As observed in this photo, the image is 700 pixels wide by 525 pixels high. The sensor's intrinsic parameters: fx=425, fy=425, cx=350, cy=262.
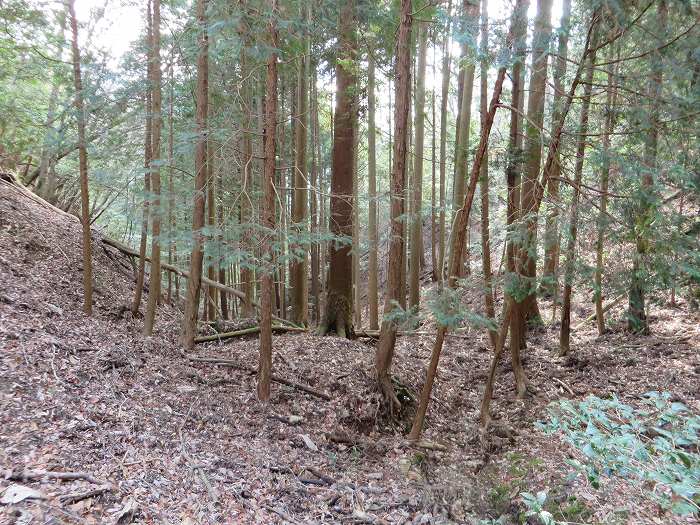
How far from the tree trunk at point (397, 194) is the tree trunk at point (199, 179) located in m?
2.74

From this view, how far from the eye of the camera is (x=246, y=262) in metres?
5.75

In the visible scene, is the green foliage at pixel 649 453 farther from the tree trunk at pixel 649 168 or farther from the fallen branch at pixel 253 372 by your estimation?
the fallen branch at pixel 253 372

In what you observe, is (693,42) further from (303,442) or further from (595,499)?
(303,442)

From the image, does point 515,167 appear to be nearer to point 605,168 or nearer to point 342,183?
point 605,168

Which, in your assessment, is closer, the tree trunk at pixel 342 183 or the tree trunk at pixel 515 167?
the tree trunk at pixel 515 167

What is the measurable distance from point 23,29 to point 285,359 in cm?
782

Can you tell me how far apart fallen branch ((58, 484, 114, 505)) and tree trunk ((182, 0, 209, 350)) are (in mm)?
3218

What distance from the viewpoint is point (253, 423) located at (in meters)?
5.86

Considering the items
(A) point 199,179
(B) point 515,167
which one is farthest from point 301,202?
(B) point 515,167

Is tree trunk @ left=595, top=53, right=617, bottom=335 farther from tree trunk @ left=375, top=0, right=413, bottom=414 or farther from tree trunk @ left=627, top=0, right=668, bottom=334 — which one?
tree trunk @ left=375, top=0, right=413, bottom=414

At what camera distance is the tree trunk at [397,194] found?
19.4 feet

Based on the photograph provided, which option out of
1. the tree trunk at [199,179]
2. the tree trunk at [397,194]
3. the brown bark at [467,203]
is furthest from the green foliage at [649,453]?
the tree trunk at [199,179]

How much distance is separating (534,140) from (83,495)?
257 inches

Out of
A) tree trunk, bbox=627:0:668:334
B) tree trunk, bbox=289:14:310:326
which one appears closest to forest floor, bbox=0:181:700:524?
tree trunk, bbox=289:14:310:326
